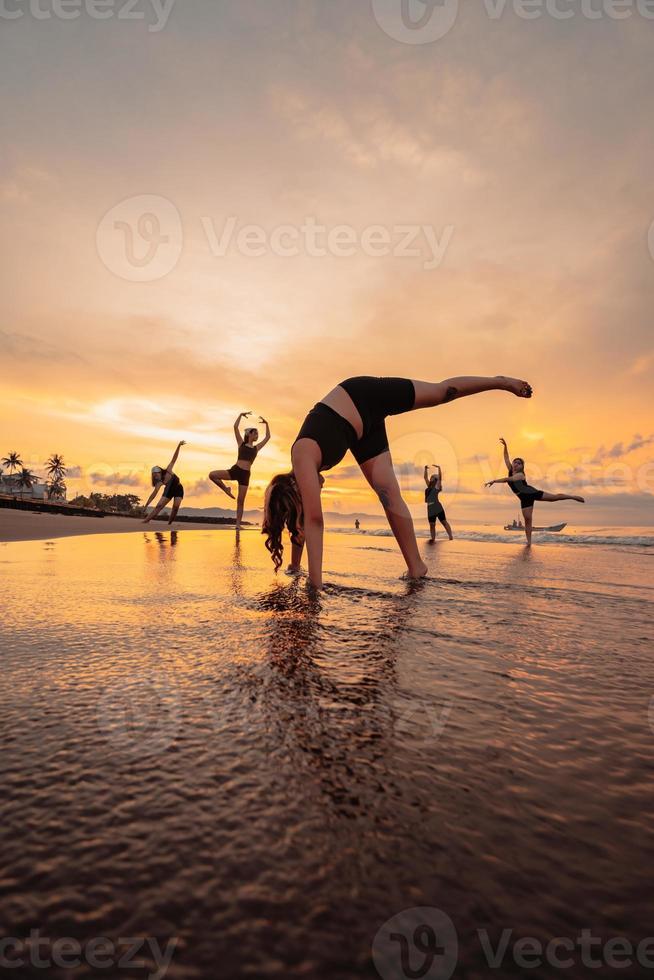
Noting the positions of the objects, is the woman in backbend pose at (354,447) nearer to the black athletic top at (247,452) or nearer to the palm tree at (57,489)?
the black athletic top at (247,452)

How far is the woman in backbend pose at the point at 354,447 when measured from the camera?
4.30 meters

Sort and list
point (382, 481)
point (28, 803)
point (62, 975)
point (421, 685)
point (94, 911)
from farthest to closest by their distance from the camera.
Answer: point (382, 481), point (421, 685), point (28, 803), point (94, 911), point (62, 975)

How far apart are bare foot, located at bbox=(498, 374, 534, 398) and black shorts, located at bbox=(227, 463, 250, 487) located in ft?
30.1

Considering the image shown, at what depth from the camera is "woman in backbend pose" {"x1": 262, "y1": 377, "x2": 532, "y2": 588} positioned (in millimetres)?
4297

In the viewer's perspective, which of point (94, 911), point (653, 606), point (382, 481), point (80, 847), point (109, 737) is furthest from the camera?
point (382, 481)

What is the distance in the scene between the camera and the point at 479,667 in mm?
2105

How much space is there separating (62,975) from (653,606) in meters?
4.28

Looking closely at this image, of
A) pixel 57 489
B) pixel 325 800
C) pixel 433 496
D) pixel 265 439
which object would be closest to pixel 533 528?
pixel 433 496

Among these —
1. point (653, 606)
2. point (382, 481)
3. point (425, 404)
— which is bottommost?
point (653, 606)

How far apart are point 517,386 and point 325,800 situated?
4.35m

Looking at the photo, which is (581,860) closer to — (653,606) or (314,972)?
(314,972)

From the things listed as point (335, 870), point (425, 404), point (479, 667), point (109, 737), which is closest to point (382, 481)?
point (425, 404)

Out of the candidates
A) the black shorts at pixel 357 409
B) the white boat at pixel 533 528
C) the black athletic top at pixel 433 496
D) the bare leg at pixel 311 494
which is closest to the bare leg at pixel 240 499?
the black athletic top at pixel 433 496

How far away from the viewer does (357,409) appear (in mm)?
4547
